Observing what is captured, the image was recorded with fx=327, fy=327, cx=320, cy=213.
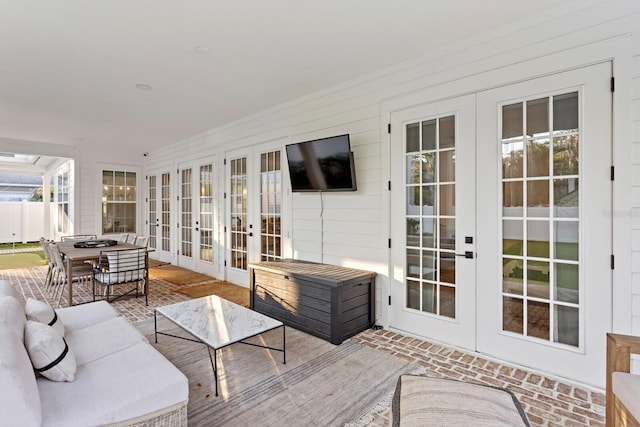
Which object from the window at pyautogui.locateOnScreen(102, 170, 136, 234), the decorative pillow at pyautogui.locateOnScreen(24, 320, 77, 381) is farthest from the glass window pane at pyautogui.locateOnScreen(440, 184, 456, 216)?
the window at pyautogui.locateOnScreen(102, 170, 136, 234)

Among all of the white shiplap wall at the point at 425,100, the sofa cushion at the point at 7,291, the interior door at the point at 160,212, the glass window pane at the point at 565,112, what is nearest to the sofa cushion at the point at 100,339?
the sofa cushion at the point at 7,291

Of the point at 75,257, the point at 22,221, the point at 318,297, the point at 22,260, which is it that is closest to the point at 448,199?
the point at 318,297

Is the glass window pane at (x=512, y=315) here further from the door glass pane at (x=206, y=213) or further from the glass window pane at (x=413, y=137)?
the door glass pane at (x=206, y=213)

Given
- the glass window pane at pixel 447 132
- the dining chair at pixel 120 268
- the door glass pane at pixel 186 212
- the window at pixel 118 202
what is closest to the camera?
the glass window pane at pixel 447 132

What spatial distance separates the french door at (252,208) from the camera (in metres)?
5.00

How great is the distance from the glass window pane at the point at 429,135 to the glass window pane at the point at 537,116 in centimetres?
81

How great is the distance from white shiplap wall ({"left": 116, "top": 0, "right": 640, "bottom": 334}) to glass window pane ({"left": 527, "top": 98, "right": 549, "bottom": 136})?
0.24m

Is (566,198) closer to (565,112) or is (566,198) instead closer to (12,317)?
(565,112)

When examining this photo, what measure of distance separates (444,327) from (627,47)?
2.60 metres

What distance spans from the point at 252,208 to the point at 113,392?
3925 millimetres

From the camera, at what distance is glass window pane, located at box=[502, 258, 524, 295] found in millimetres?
2752

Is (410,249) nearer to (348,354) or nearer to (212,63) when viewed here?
(348,354)

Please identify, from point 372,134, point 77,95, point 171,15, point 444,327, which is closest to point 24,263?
point 77,95

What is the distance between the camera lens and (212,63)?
11.3ft
